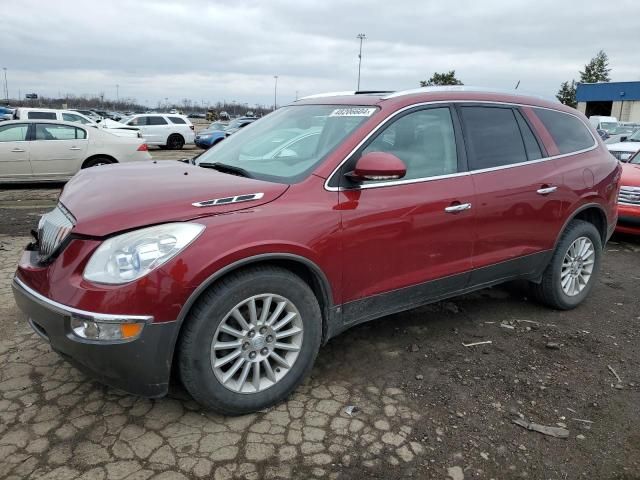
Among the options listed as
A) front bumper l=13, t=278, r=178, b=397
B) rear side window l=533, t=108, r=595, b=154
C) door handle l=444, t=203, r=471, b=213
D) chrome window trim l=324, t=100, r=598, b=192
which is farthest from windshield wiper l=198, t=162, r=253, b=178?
rear side window l=533, t=108, r=595, b=154

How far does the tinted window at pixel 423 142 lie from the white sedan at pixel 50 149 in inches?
351

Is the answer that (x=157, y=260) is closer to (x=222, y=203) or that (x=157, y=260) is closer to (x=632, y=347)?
(x=222, y=203)

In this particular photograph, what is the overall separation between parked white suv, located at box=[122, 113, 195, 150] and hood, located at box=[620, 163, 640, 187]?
1834 cm

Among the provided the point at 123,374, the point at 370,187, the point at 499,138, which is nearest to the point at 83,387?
the point at 123,374

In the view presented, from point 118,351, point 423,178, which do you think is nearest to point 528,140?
point 423,178

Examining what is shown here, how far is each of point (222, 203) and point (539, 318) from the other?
3052mm

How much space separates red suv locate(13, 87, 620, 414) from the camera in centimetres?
250

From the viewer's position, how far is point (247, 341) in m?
2.80

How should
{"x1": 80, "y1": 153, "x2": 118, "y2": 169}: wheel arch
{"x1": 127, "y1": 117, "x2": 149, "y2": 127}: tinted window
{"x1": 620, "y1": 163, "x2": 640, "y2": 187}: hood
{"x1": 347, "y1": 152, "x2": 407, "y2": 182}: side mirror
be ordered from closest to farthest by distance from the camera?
1. {"x1": 347, "y1": 152, "x2": 407, "y2": 182}: side mirror
2. {"x1": 620, "y1": 163, "x2": 640, "y2": 187}: hood
3. {"x1": 80, "y1": 153, "x2": 118, "y2": 169}: wheel arch
4. {"x1": 127, "y1": 117, "x2": 149, "y2": 127}: tinted window

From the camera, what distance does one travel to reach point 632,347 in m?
3.97

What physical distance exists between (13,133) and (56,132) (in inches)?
30.0

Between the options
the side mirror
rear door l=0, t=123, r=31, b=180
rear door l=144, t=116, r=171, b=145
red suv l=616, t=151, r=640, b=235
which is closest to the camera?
the side mirror

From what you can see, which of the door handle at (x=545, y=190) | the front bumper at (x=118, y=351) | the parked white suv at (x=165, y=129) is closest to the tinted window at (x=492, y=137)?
the door handle at (x=545, y=190)

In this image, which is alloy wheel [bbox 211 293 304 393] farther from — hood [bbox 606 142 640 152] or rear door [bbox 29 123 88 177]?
hood [bbox 606 142 640 152]
